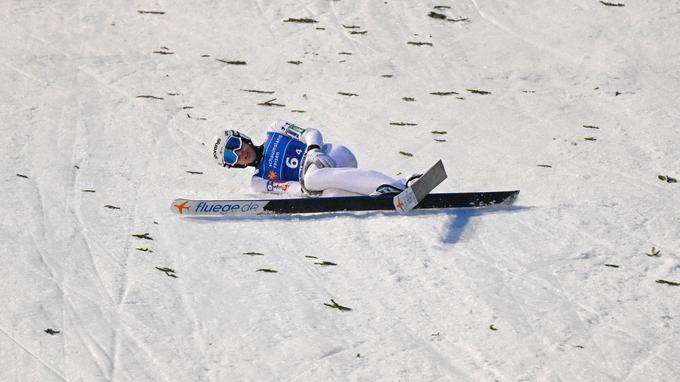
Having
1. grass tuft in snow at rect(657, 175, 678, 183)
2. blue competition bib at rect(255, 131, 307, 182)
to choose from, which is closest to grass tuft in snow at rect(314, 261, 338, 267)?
blue competition bib at rect(255, 131, 307, 182)

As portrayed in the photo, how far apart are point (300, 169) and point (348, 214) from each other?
36.4 inches

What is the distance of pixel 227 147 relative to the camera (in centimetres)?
812

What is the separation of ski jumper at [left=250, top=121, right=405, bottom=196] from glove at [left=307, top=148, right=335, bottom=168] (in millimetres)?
31

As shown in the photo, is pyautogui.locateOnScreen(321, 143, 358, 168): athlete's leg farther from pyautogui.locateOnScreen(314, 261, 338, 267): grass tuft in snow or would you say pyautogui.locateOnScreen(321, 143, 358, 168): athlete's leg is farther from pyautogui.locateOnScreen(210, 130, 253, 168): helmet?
pyautogui.locateOnScreen(314, 261, 338, 267): grass tuft in snow

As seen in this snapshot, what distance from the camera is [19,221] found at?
7555 mm

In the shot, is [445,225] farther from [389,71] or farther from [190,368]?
[389,71]

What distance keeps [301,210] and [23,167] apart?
2.62 metres

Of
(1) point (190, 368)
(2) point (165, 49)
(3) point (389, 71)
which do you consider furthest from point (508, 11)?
(1) point (190, 368)

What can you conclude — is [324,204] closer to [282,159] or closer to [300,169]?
[300,169]

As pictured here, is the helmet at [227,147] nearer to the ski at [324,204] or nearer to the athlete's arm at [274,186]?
the athlete's arm at [274,186]

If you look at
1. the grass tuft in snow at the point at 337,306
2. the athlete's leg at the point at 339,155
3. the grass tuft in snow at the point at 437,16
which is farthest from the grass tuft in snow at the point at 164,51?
the grass tuft in snow at the point at 337,306

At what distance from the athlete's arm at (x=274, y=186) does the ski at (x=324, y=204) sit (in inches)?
17.5

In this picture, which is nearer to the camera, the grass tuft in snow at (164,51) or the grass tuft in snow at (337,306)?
the grass tuft in snow at (337,306)

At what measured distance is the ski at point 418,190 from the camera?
271 inches
